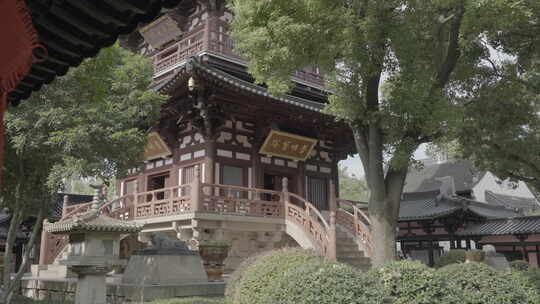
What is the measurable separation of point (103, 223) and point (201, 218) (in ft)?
16.9

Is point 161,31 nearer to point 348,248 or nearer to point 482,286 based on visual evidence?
point 348,248

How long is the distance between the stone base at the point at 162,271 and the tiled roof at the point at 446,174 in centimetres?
A: 2799

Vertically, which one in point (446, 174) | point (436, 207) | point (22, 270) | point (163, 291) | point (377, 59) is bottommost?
point (163, 291)

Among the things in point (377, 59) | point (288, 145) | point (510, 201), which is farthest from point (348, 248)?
point (510, 201)

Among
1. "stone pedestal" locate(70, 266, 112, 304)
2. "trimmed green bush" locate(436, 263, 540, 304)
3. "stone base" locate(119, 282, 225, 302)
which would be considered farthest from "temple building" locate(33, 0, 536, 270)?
"trimmed green bush" locate(436, 263, 540, 304)

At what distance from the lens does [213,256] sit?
14.0 metres

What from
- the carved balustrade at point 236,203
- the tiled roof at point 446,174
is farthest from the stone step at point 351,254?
the tiled roof at point 446,174

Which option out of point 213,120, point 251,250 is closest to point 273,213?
point 251,250

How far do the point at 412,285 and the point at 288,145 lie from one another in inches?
460

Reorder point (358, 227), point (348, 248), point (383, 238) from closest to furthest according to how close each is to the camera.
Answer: point (383, 238) < point (348, 248) < point (358, 227)

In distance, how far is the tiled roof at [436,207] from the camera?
939 inches

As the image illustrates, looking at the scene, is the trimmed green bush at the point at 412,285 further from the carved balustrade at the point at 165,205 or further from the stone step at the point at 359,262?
the carved balustrade at the point at 165,205

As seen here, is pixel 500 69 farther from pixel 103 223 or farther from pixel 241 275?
pixel 103 223

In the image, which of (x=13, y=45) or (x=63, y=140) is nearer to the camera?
(x=13, y=45)
